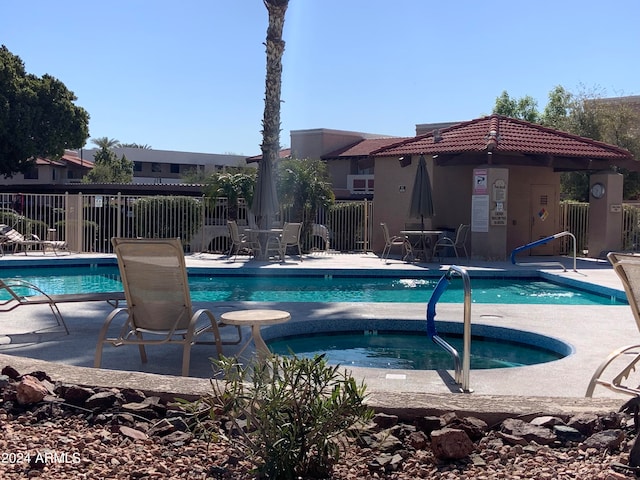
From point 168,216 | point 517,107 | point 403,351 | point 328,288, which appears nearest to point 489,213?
point 328,288

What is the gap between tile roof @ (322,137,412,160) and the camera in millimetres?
42750

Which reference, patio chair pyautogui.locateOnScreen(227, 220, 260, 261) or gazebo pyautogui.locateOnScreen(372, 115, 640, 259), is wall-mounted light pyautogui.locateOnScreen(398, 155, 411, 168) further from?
patio chair pyautogui.locateOnScreen(227, 220, 260, 261)

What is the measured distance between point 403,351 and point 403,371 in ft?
5.27

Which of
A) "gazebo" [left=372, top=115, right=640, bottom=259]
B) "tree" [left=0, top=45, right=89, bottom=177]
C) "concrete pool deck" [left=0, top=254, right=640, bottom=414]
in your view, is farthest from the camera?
"tree" [left=0, top=45, right=89, bottom=177]

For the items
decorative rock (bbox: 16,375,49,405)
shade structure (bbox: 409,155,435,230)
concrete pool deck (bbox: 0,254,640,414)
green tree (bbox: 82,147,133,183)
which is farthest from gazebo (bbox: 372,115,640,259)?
green tree (bbox: 82,147,133,183)

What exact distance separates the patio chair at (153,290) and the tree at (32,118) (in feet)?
Answer: 116

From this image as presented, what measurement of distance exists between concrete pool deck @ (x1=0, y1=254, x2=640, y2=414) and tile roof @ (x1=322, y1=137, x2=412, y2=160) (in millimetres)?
31210

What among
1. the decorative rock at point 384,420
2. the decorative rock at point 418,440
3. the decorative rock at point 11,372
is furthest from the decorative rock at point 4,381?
the decorative rock at point 418,440

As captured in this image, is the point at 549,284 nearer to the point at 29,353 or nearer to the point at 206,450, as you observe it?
the point at 29,353

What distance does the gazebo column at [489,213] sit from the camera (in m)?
18.1

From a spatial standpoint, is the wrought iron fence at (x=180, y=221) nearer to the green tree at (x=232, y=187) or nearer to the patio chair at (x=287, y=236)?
the green tree at (x=232, y=187)

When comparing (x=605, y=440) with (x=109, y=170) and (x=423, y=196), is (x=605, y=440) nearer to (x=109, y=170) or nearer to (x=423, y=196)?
(x=423, y=196)

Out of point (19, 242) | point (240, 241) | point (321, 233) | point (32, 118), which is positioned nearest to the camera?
point (19, 242)

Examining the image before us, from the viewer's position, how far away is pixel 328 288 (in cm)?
1425
